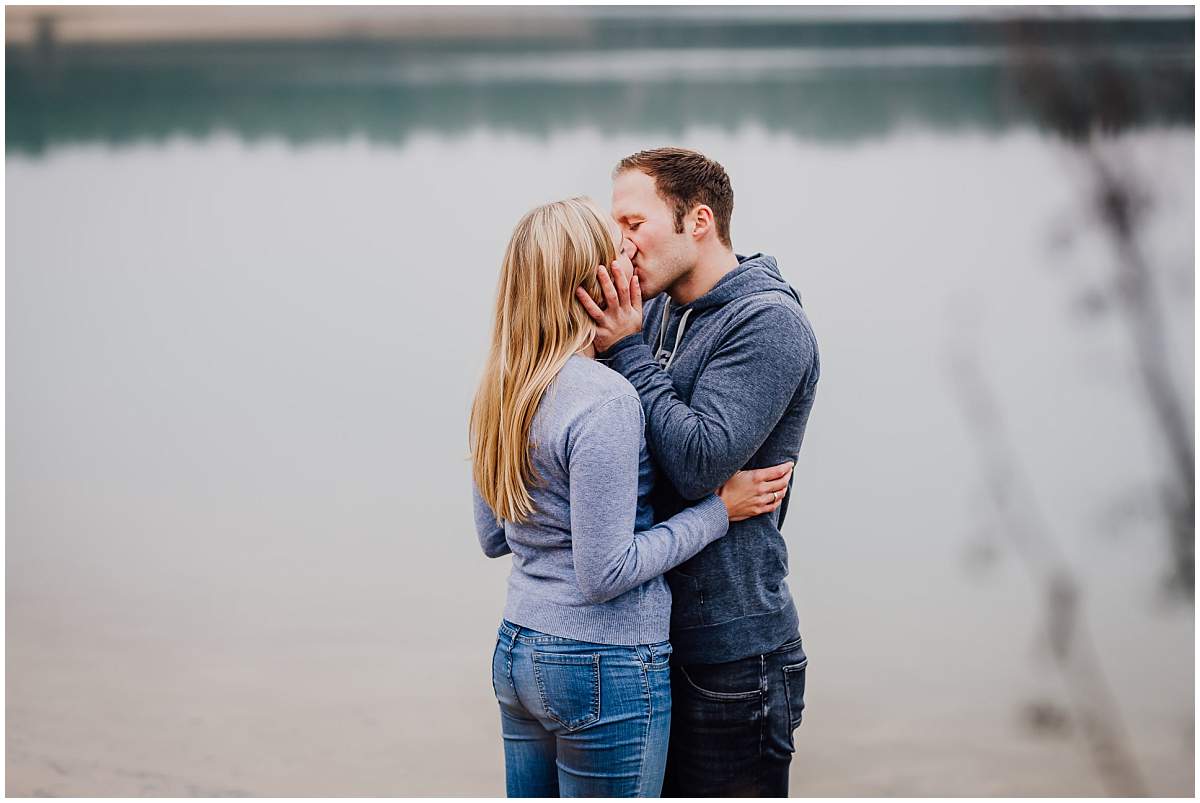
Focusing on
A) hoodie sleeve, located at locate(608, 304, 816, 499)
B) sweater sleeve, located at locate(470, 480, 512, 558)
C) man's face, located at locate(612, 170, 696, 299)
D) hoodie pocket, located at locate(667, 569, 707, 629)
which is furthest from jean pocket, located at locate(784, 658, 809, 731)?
man's face, located at locate(612, 170, 696, 299)

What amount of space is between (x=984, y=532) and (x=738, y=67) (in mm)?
1116

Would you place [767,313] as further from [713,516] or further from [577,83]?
[577,83]

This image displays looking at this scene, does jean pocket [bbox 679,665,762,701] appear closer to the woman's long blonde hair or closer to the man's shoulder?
the woman's long blonde hair

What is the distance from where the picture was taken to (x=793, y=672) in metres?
1.39

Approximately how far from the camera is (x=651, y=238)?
1.38 meters

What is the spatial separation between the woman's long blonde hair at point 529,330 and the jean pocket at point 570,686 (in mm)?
168

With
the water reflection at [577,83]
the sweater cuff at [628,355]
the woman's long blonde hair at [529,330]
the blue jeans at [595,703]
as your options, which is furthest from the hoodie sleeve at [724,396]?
the water reflection at [577,83]

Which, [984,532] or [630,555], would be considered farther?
[984,532]

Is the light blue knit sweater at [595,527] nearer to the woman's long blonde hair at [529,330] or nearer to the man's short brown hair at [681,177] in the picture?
the woman's long blonde hair at [529,330]

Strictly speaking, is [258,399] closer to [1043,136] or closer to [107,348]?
[107,348]

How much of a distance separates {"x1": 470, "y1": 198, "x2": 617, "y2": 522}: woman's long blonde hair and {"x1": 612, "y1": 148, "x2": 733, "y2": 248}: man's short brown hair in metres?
0.18

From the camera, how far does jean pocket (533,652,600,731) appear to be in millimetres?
1199

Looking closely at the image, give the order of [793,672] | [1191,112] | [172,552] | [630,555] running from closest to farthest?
1. [630,555]
2. [793,672]
3. [1191,112]
4. [172,552]

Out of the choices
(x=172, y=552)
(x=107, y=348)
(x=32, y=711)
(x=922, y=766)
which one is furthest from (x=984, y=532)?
(x=32, y=711)
